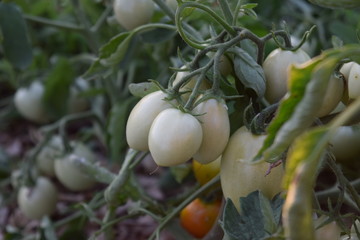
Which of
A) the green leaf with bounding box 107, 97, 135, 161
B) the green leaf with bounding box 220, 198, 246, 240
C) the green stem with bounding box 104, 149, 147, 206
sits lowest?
the green leaf with bounding box 107, 97, 135, 161

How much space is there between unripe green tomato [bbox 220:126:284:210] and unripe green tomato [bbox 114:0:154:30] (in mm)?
429

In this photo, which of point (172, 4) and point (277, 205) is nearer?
point (277, 205)

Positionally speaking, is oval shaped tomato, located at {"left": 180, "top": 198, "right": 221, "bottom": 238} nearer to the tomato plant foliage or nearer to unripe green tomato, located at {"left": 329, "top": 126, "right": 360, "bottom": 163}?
the tomato plant foliage

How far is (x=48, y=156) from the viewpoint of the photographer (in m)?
1.48

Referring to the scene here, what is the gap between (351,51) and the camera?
0.50 m

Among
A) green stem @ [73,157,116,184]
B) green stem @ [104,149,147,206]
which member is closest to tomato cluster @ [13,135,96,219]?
green stem @ [73,157,116,184]

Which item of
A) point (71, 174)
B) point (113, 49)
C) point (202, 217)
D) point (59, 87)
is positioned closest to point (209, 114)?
point (113, 49)

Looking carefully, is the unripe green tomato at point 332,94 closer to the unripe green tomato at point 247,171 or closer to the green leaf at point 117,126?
the unripe green tomato at point 247,171

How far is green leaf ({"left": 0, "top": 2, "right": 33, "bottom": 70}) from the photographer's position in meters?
1.21

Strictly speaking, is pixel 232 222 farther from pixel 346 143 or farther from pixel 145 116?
pixel 346 143

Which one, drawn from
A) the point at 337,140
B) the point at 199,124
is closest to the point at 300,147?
the point at 199,124

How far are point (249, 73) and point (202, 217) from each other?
487mm

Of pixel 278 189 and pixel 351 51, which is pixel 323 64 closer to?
pixel 351 51

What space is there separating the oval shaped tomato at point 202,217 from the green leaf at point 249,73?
1.49ft
